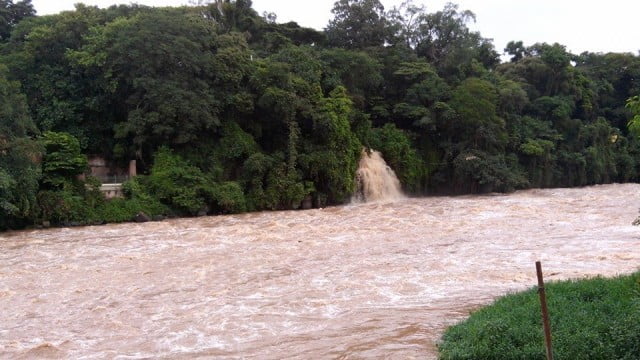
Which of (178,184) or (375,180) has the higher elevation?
(178,184)

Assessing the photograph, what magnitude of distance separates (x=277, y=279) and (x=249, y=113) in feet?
53.8

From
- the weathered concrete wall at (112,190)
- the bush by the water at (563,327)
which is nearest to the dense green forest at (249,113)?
the weathered concrete wall at (112,190)

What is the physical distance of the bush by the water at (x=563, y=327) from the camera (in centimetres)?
604

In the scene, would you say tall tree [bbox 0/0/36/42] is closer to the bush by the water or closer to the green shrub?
the green shrub

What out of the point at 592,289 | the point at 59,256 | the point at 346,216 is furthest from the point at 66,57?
the point at 592,289

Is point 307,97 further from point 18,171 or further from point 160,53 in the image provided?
point 18,171

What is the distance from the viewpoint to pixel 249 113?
26.9 meters

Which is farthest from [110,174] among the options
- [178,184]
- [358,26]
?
[358,26]

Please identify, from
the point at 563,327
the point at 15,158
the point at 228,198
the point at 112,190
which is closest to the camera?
the point at 563,327

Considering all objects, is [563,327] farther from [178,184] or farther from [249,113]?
[249,113]

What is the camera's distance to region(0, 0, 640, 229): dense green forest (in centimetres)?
2175

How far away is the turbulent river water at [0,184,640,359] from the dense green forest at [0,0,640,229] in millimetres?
3016

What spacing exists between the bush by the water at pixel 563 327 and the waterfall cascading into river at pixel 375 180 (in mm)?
20459

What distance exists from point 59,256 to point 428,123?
2376 centimetres
